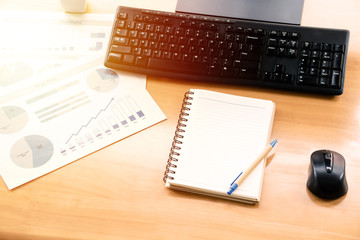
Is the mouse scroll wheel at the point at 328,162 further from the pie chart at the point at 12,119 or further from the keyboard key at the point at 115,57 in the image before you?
the pie chart at the point at 12,119

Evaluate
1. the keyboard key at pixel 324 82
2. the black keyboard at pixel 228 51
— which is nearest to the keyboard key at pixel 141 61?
the black keyboard at pixel 228 51

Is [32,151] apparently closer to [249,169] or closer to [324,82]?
[249,169]

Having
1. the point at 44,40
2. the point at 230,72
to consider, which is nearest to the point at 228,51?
the point at 230,72

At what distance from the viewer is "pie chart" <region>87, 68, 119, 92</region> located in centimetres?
90

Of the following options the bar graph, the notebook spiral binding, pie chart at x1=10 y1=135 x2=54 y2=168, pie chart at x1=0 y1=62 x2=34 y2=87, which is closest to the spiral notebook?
the notebook spiral binding

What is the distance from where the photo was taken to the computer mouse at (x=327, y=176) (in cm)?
73

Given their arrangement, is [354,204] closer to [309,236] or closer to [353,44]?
[309,236]

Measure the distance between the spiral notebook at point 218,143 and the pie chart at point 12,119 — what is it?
323mm

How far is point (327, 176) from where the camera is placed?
73 centimetres

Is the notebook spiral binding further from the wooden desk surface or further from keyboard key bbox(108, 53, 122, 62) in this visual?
keyboard key bbox(108, 53, 122, 62)

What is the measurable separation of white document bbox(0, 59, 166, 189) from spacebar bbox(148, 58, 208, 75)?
4cm

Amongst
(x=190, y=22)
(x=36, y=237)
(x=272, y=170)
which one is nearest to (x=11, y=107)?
(x=36, y=237)

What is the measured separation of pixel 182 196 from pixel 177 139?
112 millimetres

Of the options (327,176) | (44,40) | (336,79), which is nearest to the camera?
(327,176)
